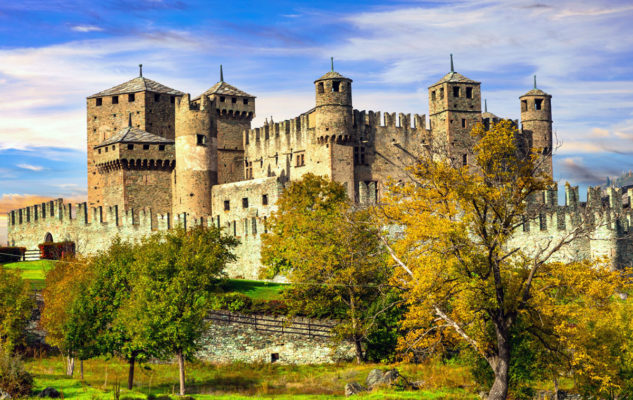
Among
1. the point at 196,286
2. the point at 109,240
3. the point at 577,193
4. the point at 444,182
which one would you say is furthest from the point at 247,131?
the point at 444,182

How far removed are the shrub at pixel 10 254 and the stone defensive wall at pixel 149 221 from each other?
445cm

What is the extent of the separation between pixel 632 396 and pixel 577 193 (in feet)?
79.6

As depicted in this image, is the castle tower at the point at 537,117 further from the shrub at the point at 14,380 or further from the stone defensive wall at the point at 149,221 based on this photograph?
the shrub at the point at 14,380

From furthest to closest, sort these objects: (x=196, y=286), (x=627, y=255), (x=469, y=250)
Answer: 1. (x=627, y=255)
2. (x=196, y=286)
3. (x=469, y=250)

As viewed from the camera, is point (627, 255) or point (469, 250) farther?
point (627, 255)

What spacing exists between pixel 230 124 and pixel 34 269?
884 inches

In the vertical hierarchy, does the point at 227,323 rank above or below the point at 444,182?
below

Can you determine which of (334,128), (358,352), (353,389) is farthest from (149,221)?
(353,389)

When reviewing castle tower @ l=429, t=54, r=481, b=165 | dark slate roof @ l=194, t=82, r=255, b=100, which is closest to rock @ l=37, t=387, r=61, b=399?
castle tower @ l=429, t=54, r=481, b=165

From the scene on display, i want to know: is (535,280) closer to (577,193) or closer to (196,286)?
(196,286)

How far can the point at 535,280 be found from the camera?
28297 millimetres

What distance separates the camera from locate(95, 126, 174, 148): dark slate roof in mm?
73569

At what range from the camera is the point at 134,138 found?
73.9m

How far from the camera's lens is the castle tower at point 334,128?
65.6 metres
